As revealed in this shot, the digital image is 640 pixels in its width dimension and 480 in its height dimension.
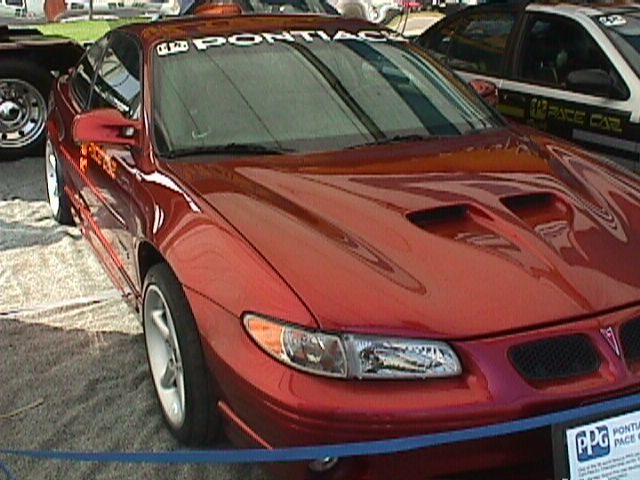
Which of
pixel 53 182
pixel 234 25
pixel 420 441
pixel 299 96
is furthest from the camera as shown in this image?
pixel 53 182

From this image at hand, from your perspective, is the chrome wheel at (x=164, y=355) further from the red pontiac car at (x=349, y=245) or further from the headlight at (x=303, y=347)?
the headlight at (x=303, y=347)

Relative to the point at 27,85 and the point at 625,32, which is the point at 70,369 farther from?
the point at 27,85

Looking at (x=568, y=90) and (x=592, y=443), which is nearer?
(x=592, y=443)

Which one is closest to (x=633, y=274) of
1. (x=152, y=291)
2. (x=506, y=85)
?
(x=152, y=291)

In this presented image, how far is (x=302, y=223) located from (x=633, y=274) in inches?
39.4

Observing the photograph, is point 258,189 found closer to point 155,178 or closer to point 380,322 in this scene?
point 155,178

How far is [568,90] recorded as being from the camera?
17.5 feet

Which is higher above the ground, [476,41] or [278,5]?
[476,41]

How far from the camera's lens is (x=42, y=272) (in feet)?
15.3

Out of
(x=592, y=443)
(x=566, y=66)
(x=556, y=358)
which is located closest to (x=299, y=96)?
(x=556, y=358)

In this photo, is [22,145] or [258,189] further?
[22,145]

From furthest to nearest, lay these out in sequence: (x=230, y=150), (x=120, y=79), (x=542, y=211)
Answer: (x=120, y=79) < (x=230, y=150) < (x=542, y=211)

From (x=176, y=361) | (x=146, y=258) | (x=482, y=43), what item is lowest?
(x=176, y=361)

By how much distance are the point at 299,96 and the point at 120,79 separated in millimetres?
1050
